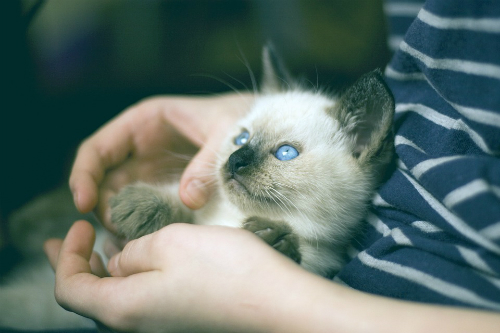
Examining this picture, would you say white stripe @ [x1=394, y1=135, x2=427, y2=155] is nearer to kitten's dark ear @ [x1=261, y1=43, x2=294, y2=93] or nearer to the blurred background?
kitten's dark ear @ [x1=261, y1=43, x2=294, y2=93]

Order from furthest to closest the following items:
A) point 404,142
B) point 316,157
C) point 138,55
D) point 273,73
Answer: point 138,55 → point 273,73 → point 316,157 → point 404,142

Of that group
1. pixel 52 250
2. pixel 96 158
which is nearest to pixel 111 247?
pixel 52 250

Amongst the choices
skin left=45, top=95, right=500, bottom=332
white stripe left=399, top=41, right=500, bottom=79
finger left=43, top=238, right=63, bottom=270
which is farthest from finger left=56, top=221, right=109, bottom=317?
white stripe left=399, top=41, right=500, bottom=79

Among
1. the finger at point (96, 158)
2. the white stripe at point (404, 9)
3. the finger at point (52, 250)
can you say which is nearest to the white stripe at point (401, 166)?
the white stripe at point (404, 9)

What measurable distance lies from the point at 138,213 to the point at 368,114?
0.61m

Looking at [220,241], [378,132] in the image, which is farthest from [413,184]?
[220,241]

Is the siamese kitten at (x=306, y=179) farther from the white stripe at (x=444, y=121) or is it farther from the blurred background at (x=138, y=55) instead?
the blurred background at (x=138, y=55)

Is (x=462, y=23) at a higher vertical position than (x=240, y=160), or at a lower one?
higher

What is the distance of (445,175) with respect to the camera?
0.60 m

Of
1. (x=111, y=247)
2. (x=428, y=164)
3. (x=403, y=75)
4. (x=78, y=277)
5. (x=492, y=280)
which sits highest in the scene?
(x=403, y=75)

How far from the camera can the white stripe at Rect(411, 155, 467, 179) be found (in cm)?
62

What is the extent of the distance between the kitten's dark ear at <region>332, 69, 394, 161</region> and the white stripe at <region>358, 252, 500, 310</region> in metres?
0.27

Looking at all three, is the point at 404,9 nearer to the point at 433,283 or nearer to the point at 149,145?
the point at 433,283

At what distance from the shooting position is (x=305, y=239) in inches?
33.6
